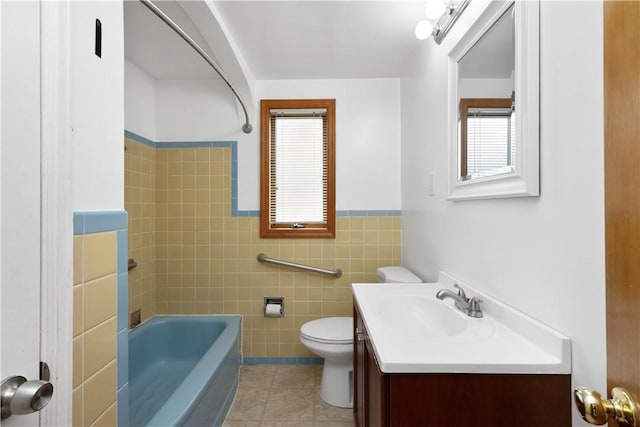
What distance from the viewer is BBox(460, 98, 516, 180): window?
0.94 metres

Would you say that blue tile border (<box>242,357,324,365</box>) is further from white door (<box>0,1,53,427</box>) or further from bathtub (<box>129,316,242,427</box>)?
white door (<box>0,1,53,427</box>)

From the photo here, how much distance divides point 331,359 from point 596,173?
1552 mm

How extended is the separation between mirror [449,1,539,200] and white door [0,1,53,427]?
1.18 meters

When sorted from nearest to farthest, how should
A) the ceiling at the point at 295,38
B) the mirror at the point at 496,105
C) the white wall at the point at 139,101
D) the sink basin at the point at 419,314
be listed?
the mirror at the point at 496,105
the sink basin at the point at 419,314
the ceiling at the point at 295,38
the white wall at the point at 139,101

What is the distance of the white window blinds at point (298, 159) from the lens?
7.54 feet

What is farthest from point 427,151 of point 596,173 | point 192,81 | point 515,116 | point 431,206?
point 192,81

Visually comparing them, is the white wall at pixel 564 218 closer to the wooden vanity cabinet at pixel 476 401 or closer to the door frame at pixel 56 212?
the wooden vanity cabinet at pixel 476 401

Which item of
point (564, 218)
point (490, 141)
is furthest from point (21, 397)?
point (490, 141)

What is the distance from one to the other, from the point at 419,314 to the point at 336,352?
26.2 inches

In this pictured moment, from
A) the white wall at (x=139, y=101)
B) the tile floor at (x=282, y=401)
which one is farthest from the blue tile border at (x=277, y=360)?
the white wall at (x=139, y=101)

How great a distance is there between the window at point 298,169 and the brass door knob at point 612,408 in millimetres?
1862

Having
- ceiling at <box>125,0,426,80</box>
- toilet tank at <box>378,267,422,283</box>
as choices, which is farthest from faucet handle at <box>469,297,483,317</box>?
ceiling at <box>125,0,426,80</box>

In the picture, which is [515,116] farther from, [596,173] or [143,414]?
[143,414]

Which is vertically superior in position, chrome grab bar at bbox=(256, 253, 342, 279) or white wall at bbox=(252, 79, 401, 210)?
white wall at bbox=(252, 79, 401, 210)
